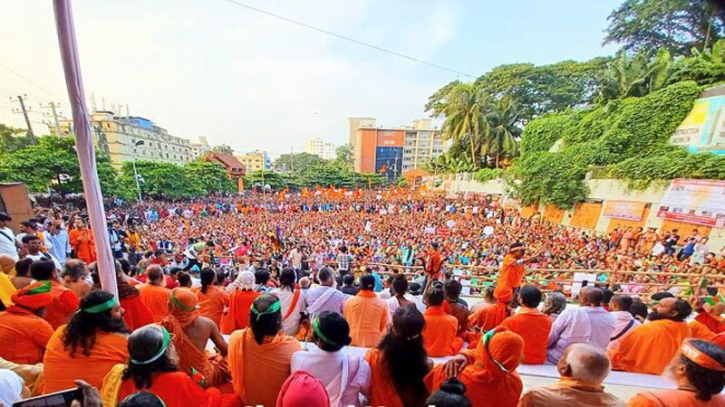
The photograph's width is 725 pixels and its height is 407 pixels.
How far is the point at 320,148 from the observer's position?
152375mm

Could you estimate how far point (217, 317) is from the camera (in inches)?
142

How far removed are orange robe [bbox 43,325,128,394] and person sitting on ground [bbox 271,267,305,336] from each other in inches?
70.6

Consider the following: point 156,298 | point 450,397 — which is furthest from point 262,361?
point 156,298

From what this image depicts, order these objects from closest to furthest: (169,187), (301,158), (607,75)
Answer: (607,75)
(169,187)
(301,158)

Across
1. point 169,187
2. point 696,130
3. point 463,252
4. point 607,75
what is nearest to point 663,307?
point 463,252

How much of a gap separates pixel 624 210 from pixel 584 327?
13.4 meters

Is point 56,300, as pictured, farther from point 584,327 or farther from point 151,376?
point 584,327

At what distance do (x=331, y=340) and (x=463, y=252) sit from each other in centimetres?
1104

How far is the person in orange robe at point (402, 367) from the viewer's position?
74.7 inches

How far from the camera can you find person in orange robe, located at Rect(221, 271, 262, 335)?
3.28 meters

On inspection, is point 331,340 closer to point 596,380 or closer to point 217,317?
point 596,380

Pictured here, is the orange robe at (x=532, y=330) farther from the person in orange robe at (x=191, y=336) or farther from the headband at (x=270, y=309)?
the person in orange robe at (x=191, y=336)

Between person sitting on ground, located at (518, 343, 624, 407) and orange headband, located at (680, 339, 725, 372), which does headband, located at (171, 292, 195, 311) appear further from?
orange headband, located at (680, 339, 725, 372)

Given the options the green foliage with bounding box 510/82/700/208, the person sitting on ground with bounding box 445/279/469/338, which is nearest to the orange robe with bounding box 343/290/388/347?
the person sitting on ground with bounding box 445/279/469/338
